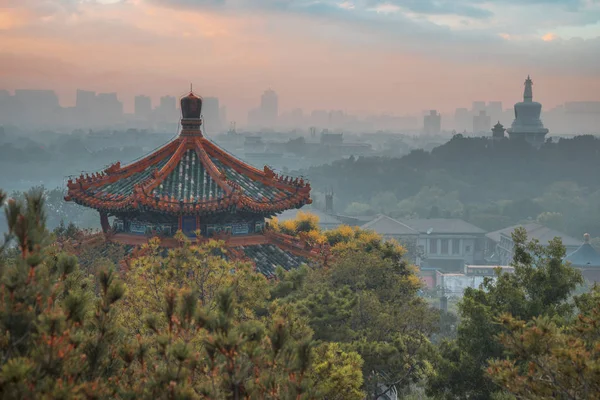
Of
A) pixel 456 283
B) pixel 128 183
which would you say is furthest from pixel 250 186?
pixel 456 283

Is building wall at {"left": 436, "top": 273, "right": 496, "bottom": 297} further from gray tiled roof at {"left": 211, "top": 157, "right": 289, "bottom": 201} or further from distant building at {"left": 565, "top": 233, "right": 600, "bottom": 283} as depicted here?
gray tiled roof at {"left": 211, "top": 157, "right": 289, "bottom": 201}

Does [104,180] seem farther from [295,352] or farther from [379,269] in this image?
[295,352]

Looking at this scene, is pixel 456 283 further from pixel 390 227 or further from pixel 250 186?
pixel 250 186

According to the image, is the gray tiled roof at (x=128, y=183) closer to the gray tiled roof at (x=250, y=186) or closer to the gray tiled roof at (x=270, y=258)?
the gray tiled roof at (x=250, y=186)

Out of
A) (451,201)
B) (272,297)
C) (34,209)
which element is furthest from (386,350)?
(451,201)

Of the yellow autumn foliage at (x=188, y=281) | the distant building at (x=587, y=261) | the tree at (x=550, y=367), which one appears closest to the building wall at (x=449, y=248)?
the distant building at (x=587, y=261)
